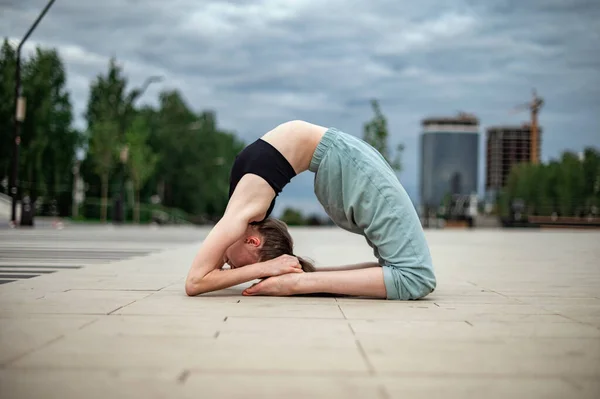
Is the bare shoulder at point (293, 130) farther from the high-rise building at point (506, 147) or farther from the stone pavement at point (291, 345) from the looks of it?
the high-rise building at point (506, 147)

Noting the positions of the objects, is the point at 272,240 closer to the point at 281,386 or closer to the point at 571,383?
the point at 281,386

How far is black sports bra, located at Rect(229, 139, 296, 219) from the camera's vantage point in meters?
3.96

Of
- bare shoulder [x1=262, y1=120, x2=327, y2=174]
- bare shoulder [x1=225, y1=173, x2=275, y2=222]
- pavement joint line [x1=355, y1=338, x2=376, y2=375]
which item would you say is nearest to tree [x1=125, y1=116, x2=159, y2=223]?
bare shoulder [x1=262, y1=120, x2=327, y2=174]

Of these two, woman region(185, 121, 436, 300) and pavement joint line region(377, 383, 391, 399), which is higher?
woman region(185, 121, 436, 300)

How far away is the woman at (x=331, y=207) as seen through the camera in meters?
A: 3.98

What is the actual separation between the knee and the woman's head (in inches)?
26.8

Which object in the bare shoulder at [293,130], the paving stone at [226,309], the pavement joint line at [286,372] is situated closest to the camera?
the pavement joint line at [286,372]

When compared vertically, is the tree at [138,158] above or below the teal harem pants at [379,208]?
above

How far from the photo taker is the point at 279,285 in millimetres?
4027

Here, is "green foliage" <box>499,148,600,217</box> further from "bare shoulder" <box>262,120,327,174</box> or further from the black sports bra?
the black sports bra

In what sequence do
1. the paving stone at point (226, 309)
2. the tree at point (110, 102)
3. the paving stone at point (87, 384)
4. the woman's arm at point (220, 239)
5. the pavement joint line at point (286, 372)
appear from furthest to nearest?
the tree at point (110, 102) → the woman's arm at point (220, 239) → the paving stone at point (226, 309) → the pavement joint line at point (286, 372) → the paving stone at point (87, 384)

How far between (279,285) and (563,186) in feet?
203

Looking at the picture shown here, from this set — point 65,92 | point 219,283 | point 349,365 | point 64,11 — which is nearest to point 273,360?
point 349,365

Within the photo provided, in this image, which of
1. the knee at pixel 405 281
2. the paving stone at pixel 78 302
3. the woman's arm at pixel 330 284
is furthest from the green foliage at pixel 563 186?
the paving stone at pixel 78 302
